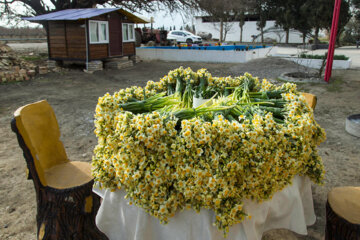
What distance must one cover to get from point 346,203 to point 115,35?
13.2 meters

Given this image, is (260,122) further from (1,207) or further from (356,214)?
(1,207)

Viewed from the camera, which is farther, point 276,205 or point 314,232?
point 314,232

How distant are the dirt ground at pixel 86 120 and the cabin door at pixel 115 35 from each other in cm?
125

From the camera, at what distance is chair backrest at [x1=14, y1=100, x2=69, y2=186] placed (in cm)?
209

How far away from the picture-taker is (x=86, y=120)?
19.3 feet

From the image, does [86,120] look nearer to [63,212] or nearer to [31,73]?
[63,212]

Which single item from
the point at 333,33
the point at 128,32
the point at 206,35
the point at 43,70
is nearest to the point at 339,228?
the point at 333,33

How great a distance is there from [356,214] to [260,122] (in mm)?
888

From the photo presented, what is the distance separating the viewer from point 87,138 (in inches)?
191

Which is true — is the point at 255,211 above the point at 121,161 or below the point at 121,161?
below

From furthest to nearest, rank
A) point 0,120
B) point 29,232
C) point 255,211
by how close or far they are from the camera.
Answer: point 0,120
point 29,232
point 255,211

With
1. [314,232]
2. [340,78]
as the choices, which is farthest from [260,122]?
[340,78]

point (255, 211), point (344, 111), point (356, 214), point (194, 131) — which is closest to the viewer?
point (194, 131)

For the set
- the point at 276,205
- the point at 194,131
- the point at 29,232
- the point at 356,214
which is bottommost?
the point at 29,232
